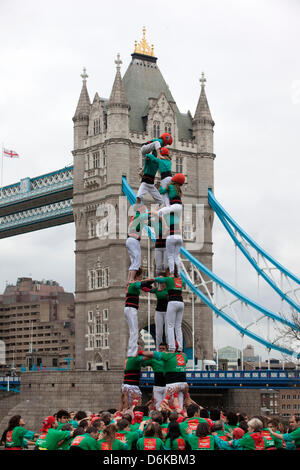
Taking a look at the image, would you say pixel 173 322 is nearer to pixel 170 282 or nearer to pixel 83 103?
pixel 170 282

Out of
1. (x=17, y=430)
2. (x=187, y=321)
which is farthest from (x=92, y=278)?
(x=17, y=430)

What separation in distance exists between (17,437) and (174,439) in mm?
3281

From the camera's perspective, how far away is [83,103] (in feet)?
246

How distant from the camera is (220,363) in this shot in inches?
3061

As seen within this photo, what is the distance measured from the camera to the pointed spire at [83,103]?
245 ft

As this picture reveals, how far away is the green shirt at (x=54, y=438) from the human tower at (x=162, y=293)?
42.4ft

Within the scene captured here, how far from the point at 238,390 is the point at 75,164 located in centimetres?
2326

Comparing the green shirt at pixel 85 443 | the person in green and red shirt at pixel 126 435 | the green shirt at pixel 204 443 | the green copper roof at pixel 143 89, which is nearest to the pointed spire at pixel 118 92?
the green copper roof at pixel 143 89

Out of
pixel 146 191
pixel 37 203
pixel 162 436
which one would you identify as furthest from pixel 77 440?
pixel 37 203

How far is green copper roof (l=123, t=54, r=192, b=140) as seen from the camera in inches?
2894

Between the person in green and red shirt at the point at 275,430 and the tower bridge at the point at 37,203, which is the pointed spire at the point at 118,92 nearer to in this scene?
the tower bridge at the point at 37,203

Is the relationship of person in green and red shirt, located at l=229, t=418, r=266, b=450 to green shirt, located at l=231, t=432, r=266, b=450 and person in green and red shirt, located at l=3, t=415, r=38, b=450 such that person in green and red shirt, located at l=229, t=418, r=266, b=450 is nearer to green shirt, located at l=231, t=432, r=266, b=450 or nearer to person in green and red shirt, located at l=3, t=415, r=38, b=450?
green shirt, located at l=231, t=432, r=266, b=450
